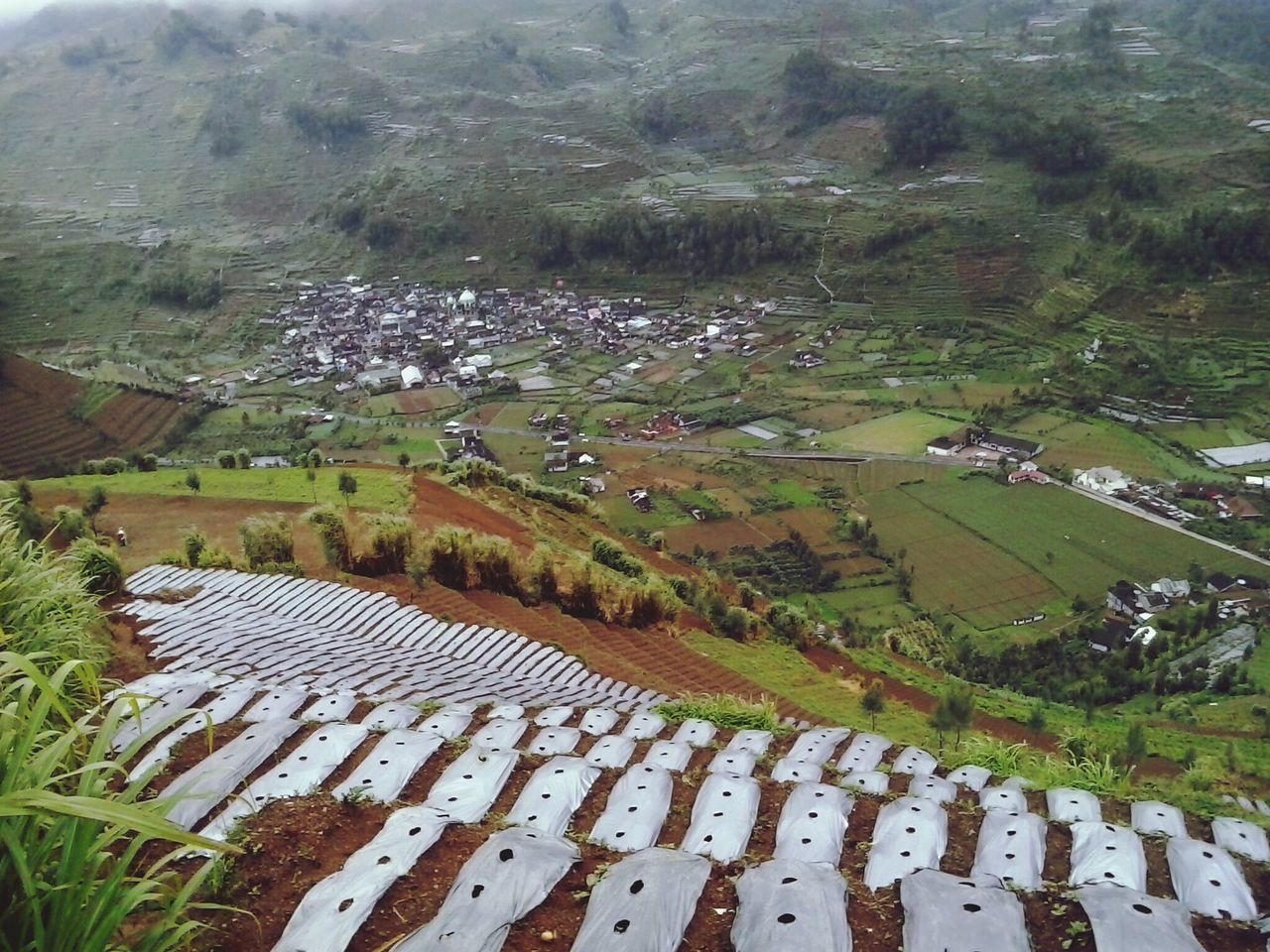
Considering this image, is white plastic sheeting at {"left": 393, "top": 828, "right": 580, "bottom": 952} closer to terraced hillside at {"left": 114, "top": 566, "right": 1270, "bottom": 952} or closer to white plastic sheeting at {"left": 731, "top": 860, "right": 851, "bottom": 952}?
terraced hillside at {"left": 114, "top": 566, "right": 1270, "bottom": 952}

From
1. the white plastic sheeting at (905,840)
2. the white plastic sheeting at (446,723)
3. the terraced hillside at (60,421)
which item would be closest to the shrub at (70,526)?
the white plastic sheeting at (446,723)

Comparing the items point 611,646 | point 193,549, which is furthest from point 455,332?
point 611,646

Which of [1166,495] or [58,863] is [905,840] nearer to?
[58,863]

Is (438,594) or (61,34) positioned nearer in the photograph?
(438,594)

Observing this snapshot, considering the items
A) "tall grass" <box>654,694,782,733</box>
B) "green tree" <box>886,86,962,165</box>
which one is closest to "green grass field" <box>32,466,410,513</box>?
"tall grass" <box>654,694,782,733</box>

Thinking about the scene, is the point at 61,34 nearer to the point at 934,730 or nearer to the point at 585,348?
the point at 585,348

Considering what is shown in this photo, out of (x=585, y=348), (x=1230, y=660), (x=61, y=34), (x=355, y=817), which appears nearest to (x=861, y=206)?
(x=585, y=348)

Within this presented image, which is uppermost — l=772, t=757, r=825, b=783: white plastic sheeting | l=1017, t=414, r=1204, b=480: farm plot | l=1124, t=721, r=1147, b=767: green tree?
l=772, t=757, r=825, b=783: white plastic sheeting
